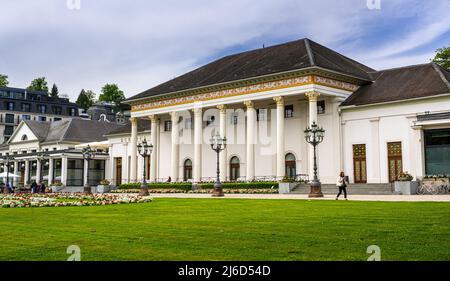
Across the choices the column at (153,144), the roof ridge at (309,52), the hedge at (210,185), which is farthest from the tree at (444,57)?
the column at (153,144)

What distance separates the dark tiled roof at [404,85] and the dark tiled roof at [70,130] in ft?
145

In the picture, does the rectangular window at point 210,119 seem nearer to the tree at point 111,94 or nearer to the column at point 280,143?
the column at point 280,143

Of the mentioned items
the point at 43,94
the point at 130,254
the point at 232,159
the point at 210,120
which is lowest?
the point at 130,254

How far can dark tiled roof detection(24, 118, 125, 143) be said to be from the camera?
251 feet

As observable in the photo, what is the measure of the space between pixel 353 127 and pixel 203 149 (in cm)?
1729

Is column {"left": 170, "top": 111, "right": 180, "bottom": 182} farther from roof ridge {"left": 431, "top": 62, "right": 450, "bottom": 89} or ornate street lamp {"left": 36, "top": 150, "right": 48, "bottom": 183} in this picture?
roof ridge {"left": 431, "top": 62, "right": 450, "bottom": 89}

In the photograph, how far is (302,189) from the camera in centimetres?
3959

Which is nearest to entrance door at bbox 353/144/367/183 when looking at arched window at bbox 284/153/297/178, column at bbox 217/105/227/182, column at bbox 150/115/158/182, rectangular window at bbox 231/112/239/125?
arched window at bbox 284/153/297/178

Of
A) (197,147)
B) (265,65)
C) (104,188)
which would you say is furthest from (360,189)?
(104,188)

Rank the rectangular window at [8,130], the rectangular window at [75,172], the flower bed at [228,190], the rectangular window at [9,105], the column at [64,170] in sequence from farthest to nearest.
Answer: the rectangular window at [8,130] < the rectangular window at [9,105] < the rectangular window at [75,172] < the column at [64,170] < the flower bed at [228,190]

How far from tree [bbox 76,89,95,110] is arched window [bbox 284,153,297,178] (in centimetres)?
8780

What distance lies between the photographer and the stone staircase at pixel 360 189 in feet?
115
